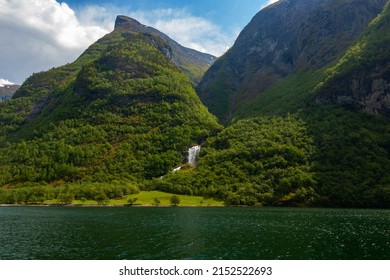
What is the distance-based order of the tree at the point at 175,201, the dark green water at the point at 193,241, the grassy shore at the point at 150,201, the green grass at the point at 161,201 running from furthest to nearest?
the green grass at the point at 161,201 → the grassy shore at the point at 150,201 → the tree at the point at 175,201 → the dark green water at the point at 193,241

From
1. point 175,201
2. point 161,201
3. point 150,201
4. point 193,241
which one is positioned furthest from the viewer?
point 150,201

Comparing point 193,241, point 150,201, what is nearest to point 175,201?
point 150,201

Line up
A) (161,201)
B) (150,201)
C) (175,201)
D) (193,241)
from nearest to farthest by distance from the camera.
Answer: (193,241) < (175,201) < (161,201) < (150,201)

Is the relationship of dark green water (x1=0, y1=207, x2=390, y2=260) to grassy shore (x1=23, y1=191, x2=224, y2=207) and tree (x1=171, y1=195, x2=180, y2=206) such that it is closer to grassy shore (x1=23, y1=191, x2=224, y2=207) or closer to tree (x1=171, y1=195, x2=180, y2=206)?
tree (x1=171, y1=195, x2=180, y2=206)

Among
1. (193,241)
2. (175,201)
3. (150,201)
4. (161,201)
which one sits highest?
(193,241)

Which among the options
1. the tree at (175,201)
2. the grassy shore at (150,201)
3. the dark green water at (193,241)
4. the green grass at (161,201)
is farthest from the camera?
the green grass at (161,201)

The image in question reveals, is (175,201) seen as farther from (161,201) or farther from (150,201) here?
(150,201)

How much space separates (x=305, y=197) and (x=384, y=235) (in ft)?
338

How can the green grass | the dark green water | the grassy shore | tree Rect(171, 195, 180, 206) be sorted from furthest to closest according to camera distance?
the green grass < the grassy shore < tree Rect(171, 195, 180, 206) < the dark green water

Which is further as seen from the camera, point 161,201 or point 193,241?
point 161,201

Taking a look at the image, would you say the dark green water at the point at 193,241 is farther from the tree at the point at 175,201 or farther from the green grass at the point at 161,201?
the green grass at the point at 161,201

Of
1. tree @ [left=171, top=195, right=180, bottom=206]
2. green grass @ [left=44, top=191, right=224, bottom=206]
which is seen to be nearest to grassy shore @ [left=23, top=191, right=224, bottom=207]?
green grass @ [left=44, top=191, right=224, bottom=206]

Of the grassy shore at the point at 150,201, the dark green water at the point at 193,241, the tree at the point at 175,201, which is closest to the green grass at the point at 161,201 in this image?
the grassy shore at the point at 150,201
